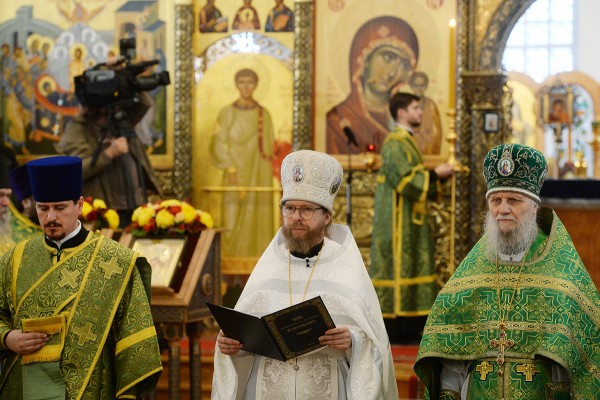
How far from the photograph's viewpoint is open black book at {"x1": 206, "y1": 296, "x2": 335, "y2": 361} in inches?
177

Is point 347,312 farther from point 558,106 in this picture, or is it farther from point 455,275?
point 558,106

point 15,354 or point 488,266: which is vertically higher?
point 488,266

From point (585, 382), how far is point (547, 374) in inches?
5.8

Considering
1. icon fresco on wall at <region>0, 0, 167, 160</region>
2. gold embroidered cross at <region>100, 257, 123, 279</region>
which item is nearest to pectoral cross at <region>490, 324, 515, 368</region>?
gold embroidered cross at <region>100, 257, 123, 279</region>

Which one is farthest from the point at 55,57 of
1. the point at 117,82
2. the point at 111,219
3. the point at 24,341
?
the point at 24,341

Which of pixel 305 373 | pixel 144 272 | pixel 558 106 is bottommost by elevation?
pixel 305 373

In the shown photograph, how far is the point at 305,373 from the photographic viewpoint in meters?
4.74

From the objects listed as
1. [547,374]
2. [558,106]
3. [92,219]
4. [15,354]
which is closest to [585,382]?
[547,374]

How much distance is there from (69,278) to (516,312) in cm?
Answer: 184

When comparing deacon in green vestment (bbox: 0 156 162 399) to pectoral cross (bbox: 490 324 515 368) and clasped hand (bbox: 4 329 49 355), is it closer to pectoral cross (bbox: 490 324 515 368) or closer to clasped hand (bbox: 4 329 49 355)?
clasped hand (bbox: 4 329 49 355)

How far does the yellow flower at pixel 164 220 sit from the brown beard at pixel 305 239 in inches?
98.9

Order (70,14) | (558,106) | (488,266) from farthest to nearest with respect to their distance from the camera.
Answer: (558,106) → (70,14) → (488,266)

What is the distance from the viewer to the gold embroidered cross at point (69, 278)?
482 centimetres

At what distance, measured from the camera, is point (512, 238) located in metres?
4.56
